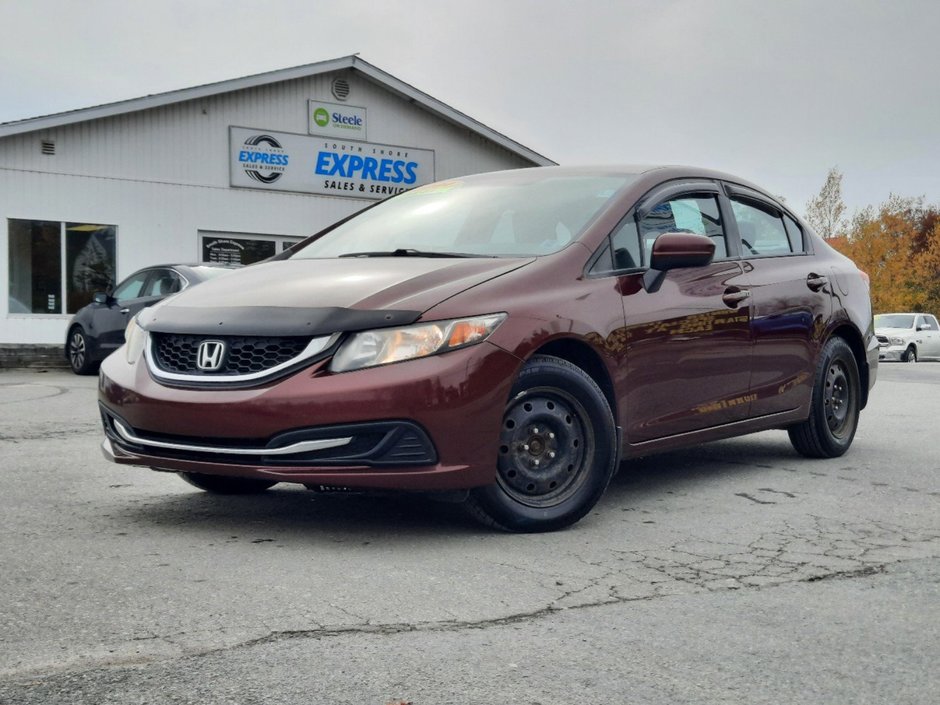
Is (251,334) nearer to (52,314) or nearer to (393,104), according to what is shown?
(52,314)

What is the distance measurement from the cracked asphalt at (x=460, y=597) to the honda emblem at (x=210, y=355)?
67 centimetres

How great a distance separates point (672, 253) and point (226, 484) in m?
2.36

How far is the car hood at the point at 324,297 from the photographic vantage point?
4320 millimetres

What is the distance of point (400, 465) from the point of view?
4320 millimetres

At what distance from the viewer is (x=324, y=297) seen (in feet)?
14.7

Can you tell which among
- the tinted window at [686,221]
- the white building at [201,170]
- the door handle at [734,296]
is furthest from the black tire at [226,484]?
the white building at [201,170]

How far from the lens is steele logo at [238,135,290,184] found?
21297mm

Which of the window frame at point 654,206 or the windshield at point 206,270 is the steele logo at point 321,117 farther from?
the window frame at point 654,206

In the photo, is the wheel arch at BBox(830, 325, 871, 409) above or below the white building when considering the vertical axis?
below

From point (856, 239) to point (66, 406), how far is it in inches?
1925

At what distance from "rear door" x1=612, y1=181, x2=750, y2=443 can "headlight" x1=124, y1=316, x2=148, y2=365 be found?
2.07m

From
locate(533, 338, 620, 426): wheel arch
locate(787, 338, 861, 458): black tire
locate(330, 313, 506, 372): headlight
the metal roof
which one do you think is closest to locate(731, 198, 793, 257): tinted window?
locate(787, 338, 861, 458): black tire

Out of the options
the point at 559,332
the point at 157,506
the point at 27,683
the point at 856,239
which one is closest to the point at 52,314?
the point at 157,506

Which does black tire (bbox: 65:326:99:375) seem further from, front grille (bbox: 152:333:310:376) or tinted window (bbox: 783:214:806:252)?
front grille (bbox: 152:333:310:376)
